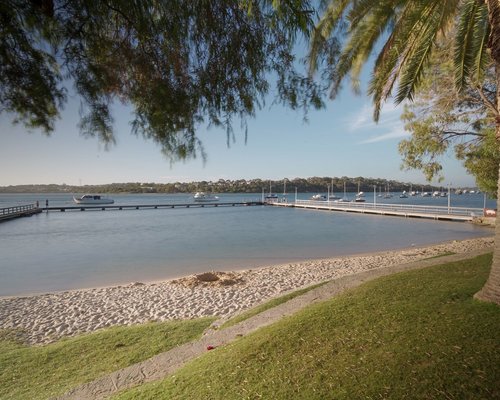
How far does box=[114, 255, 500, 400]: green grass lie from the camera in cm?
306

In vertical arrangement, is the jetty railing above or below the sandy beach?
Result: above

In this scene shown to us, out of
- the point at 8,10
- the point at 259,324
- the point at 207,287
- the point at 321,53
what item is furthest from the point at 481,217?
the point at 8,10

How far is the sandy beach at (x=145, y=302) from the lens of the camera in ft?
29.9

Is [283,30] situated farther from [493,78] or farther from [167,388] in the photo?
[493,78]

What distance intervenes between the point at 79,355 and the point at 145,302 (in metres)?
4.43

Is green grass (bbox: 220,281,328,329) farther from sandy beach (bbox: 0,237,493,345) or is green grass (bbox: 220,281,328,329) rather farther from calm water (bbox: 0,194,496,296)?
calm water (bbox: 0,194,496,296)

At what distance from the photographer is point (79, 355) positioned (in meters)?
6.61

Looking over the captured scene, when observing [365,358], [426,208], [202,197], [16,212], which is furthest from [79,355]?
[202,197]

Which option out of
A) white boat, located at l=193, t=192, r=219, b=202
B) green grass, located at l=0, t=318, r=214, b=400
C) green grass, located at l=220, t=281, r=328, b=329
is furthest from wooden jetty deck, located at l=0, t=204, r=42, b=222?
green grass, located at l=220, t=281, r=328, b=329

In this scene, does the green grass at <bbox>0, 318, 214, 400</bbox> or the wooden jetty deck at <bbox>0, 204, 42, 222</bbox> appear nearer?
the green grass at <bbox>0, 318, 214, 400</bbox>

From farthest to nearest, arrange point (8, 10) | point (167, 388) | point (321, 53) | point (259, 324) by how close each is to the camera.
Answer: point (259, 324)
point (167, 388)
point (321, 53)
point (8, 10)

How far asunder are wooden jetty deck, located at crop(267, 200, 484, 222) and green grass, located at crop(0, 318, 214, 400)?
37.8m

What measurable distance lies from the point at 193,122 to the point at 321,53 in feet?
4.49

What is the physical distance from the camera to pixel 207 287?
1283 cm
